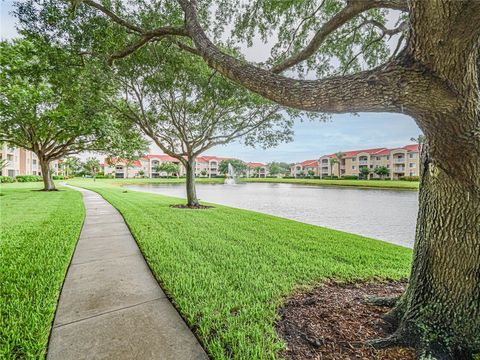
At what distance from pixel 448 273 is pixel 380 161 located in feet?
202

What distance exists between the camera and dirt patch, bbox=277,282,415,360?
176cm

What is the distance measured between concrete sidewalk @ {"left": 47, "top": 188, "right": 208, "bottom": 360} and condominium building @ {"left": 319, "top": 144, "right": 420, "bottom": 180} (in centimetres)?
5303

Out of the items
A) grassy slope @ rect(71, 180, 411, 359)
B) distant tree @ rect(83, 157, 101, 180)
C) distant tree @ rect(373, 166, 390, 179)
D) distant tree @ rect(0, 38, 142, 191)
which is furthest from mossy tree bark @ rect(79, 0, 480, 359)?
distant tree @ rect(83, 157, 101, 180)

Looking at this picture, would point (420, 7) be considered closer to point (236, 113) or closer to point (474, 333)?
point (474, 333)

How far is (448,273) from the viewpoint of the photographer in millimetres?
1859

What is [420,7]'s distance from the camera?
1.44 m

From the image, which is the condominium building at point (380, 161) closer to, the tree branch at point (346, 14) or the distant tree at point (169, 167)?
the distant tree at point (169, 167)

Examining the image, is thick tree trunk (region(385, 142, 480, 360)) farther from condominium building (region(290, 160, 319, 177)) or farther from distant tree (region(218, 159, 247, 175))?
condominium building (region(290, 160, 319, 177))

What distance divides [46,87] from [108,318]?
8884 millimetres

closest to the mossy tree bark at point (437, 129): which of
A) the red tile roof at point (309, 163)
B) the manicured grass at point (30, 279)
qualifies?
the manicured grass at point (30, 279)

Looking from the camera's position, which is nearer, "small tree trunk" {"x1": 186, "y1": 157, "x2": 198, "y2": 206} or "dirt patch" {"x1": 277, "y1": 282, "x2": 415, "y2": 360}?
"dirt patch" {"x1": 277, "y1": 282, "x2": 415, "y2": 360}

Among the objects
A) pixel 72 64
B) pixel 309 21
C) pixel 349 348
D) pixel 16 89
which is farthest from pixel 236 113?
pixel 349 348

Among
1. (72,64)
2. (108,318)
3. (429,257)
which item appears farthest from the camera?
(72,64)

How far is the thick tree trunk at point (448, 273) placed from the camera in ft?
5.64
